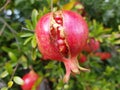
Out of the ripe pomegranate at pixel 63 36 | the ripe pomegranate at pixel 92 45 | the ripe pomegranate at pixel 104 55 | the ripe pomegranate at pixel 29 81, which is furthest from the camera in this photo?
the ripe pomegranate at pixel 104 55

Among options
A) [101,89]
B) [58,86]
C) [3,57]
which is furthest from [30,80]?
[101,89]

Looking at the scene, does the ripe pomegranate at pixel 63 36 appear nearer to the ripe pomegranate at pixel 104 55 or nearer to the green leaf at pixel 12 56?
the green leaf at pixel 12 56

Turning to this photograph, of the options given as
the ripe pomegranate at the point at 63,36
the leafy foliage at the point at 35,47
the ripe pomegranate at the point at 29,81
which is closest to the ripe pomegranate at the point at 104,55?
the leafy foliage at the point at 35,47

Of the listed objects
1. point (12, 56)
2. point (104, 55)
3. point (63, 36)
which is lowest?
point (104, 55)

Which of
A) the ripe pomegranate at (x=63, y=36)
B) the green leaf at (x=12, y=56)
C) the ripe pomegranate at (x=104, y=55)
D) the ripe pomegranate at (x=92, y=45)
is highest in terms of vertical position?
the ripe pomegranate at (x=63, y=36)

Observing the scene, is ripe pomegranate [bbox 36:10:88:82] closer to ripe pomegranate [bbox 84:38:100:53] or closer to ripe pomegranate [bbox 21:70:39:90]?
ripe pomegranate [bbox 21:70:39:90]

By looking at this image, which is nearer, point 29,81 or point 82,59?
point 29,81

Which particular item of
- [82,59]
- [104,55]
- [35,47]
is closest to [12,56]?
[35,47]

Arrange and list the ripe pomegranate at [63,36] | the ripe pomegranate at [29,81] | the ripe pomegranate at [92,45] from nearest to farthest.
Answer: the ripe pomegranate at [63,36], the ripe pomegranate at [29,81], the ripe pomegranate at [92,45]

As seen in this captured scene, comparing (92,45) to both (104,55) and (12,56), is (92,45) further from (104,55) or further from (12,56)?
(12,56)
